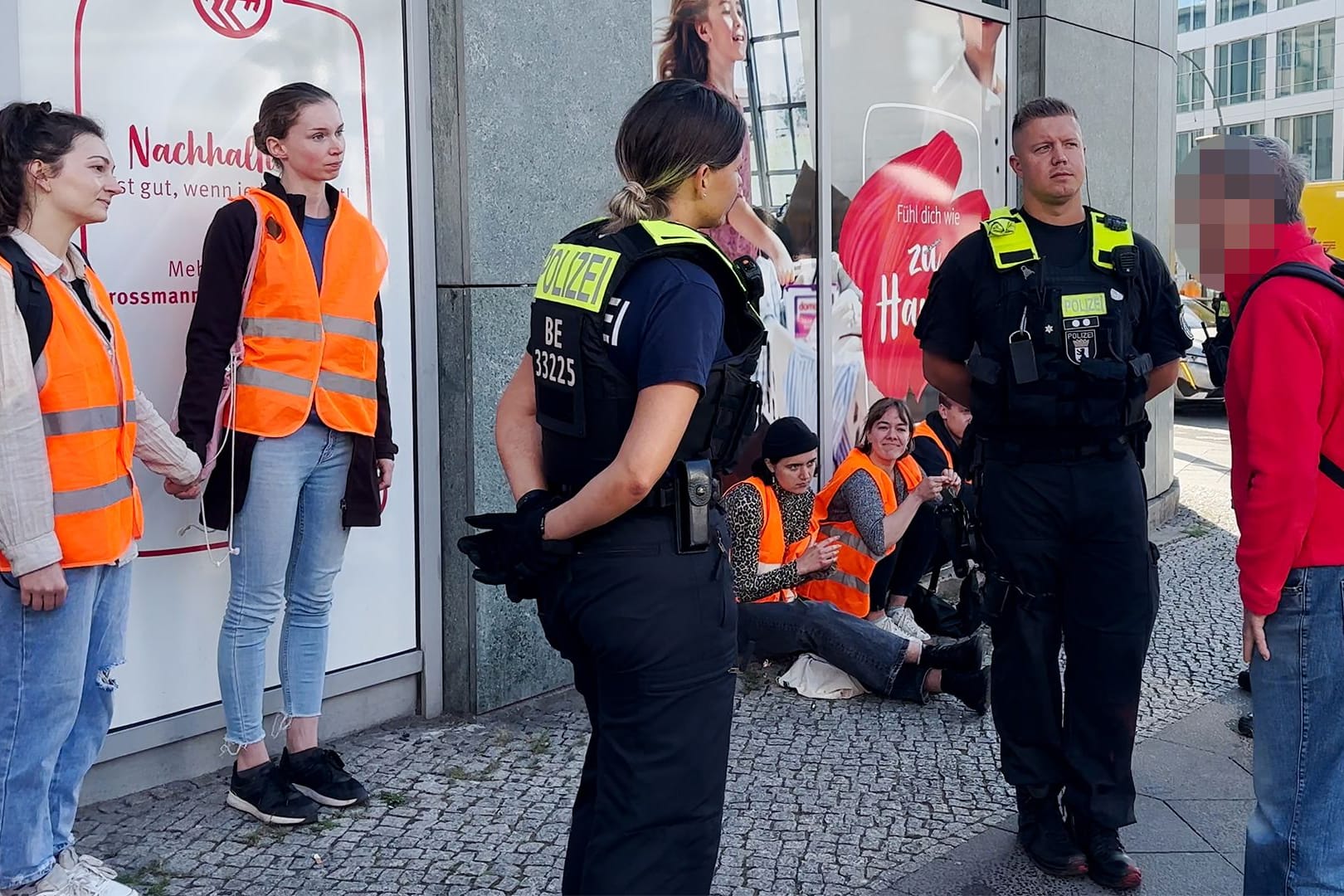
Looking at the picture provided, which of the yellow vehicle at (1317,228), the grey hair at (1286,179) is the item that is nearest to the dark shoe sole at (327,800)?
the grey hair at (1286,179)

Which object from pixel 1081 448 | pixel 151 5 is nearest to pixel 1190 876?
pixel 1081 448

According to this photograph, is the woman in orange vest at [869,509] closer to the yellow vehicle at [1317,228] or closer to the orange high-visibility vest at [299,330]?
the orange high-visibility vest at [299,330]

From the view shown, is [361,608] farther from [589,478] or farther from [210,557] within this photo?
[589,478]

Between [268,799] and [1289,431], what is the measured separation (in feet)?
9.71

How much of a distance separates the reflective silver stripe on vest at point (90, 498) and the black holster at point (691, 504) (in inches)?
63.7

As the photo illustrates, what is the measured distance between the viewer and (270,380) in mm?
3945

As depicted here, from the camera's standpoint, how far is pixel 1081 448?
3.85 m

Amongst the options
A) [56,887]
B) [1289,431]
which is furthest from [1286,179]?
[56,887]

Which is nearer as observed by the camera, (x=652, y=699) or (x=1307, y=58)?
(x=652, y=699)

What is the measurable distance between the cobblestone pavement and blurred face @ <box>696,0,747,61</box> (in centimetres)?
283

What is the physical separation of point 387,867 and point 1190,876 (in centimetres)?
227

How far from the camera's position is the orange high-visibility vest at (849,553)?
572 cm

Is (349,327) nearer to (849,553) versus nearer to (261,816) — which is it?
(261,816)

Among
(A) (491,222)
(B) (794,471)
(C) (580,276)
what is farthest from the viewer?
(B) (794,471)
